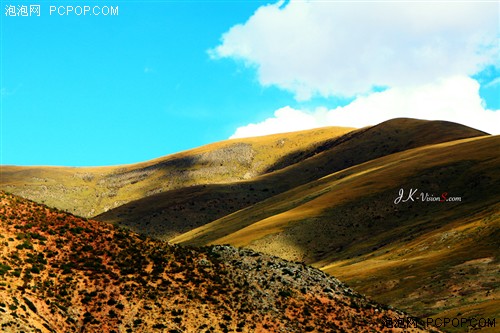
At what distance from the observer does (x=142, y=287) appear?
50.3m

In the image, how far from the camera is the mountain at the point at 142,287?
45531mm

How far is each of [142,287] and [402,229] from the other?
87684 millimetres

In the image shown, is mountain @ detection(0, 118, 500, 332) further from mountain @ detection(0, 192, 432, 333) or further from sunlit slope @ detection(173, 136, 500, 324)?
mountain @ detection(0, 192, 432, 333)

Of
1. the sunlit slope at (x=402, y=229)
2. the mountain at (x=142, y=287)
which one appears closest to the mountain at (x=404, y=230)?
the sunlit slope at (x=402, y=229)

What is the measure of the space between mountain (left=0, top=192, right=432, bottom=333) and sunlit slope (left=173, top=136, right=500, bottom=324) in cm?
2163

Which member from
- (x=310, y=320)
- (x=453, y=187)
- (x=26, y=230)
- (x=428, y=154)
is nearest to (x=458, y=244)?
(x=453, y=187)

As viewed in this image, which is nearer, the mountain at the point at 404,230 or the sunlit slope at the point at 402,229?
the mountain at the point at 404,230

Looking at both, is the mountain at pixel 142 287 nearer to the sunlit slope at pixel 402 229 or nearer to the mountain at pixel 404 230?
the mountain at pixel 404 230

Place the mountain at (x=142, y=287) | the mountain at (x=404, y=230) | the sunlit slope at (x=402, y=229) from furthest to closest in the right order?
1. the sunlit slope at (x=402, y=229)
2. the mountain at (x=404, y=230)
3. the mountain at (x=142, y=287)

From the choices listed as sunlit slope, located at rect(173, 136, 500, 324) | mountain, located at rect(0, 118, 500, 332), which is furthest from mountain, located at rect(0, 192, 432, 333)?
sunlit slope, located at rect(173, 136, 500, 324)

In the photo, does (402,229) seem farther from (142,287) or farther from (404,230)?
(142,287)

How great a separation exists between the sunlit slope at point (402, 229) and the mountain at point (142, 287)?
21.6 m

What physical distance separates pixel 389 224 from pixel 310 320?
285ft

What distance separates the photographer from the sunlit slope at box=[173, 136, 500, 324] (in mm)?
82250
